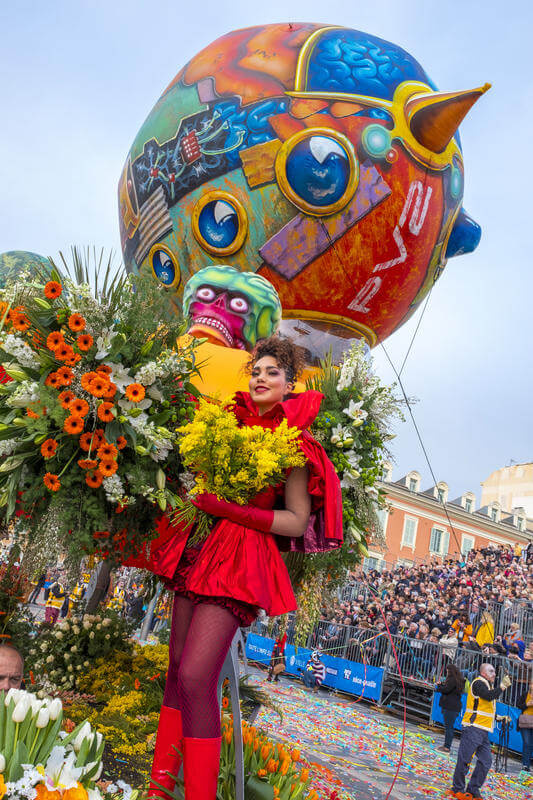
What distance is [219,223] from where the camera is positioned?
15.9 ft

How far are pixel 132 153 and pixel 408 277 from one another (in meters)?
2.68

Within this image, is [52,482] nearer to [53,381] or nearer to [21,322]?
[53,381]

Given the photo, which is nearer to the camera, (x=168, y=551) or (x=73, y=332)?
(x=73, y=332)

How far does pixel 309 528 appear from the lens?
2770mm

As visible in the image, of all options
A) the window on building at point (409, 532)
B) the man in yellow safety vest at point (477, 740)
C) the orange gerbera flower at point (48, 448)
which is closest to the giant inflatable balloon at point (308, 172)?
the orange gerbera flower at point (48, 448)

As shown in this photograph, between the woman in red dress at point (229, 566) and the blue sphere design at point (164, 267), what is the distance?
8.09ft

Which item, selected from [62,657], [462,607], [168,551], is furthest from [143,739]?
[462,607]

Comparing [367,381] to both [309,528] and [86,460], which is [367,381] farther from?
[86,460]

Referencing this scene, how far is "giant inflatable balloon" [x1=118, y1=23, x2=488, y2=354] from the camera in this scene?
4723mm

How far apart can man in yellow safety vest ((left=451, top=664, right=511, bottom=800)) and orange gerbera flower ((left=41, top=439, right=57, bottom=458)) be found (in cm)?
654

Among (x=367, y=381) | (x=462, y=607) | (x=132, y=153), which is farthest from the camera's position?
(x=462, y=607)

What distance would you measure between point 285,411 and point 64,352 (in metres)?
0.97

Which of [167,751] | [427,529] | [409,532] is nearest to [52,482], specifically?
[167,751]

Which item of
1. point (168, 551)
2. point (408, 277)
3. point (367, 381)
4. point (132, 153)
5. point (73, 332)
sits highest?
point (132, 153)
